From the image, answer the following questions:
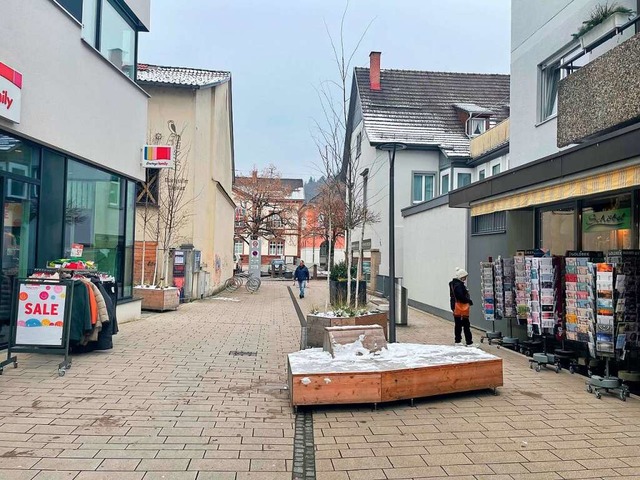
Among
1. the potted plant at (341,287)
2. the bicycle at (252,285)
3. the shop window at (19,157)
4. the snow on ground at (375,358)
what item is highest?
the shop window at (19,157)

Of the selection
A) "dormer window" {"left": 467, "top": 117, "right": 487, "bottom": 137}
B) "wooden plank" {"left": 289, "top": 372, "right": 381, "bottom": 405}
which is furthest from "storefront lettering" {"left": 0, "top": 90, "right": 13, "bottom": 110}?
"dormer window" {"left": 467, "top": 117, "right": 487, "bottom": 137}

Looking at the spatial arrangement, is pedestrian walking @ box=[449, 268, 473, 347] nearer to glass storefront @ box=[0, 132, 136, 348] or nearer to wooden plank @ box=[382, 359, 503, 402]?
wooden plank @ box=[382, 359, 503, 402]

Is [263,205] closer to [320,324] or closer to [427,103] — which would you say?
[427,103]

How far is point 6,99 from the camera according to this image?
739 cm

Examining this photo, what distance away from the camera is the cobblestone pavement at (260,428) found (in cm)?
420

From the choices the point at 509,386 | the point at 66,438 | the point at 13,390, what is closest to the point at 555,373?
the point at 509,386

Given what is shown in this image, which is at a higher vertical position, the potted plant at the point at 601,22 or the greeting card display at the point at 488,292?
the potted plant at the point at 601,22

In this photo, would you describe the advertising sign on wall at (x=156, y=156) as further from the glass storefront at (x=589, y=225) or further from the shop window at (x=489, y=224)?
the glass storefront at (x=589, y=225)

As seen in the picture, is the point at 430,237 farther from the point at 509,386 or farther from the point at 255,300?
the point at 509,386

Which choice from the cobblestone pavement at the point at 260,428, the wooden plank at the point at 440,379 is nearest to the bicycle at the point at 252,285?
the cobblestone pavement at the point at 260,428

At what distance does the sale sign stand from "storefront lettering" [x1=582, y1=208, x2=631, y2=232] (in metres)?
8.03

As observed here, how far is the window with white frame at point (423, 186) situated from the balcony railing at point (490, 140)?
239 cm

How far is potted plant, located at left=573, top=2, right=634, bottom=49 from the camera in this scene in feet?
27.2

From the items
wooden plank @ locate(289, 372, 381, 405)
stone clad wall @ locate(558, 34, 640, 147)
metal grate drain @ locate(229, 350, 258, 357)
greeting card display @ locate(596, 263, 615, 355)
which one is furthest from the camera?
metal grate drain @ locate(229, 350, 258, 357)
